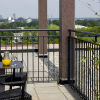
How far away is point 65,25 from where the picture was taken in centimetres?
544

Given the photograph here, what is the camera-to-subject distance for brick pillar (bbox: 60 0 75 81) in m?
5.40

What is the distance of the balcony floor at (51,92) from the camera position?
4.71 meters

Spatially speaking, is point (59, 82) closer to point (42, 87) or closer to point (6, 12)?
point (42, 87)

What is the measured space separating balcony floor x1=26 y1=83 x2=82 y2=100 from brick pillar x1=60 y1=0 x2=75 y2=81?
30 cm

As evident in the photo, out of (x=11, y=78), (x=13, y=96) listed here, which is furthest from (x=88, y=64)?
(x=13, y=96)

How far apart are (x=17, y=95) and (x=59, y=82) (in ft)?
7.88

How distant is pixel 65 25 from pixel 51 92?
1.33 meters

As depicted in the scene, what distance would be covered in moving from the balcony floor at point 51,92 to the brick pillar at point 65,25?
0.30 m

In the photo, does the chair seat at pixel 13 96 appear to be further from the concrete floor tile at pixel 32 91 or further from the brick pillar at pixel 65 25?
the brick pillar at pixel 65 25

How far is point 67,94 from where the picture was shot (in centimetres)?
488

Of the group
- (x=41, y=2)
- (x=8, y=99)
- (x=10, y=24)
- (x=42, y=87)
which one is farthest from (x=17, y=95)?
(x=10, y=24)

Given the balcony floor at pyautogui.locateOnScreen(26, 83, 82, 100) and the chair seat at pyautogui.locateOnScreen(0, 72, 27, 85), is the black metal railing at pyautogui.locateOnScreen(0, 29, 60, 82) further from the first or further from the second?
the chair seat at pyautogui.locateOnScreen(0, 72, 27, 85)

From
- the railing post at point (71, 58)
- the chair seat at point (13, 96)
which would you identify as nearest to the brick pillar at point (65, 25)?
the railing post at point (71, 58)

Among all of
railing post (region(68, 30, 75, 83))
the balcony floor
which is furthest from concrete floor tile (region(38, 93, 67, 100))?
railing post (region(68, 30, 75, 83))
